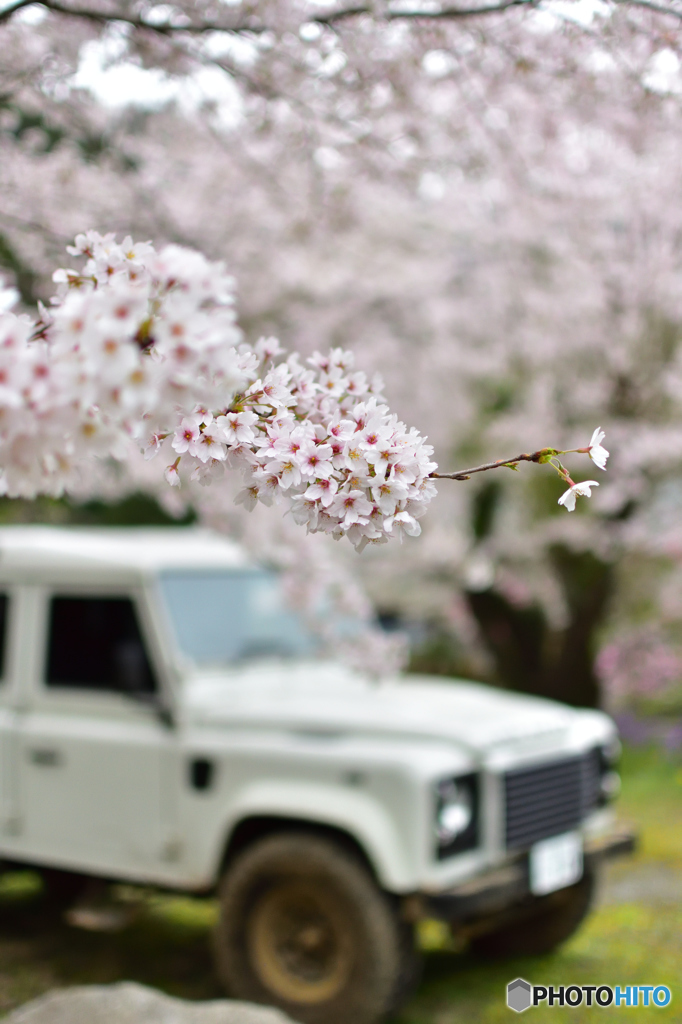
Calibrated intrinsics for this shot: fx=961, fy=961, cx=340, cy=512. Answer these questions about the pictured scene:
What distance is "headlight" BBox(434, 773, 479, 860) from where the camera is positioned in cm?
338

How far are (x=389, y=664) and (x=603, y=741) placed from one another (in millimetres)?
1044

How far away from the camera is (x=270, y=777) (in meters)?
3.66

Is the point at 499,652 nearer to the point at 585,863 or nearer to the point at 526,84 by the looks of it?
the point at 585,863

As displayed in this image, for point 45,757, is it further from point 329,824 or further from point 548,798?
point 548,798

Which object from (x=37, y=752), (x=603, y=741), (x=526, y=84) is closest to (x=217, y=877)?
(x=37, y=752)

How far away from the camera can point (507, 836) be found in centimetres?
359

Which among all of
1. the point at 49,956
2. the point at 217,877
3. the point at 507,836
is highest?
the point at 507,836

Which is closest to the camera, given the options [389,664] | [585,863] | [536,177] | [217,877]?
[217,877]

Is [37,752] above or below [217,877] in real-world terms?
above

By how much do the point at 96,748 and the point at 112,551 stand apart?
2.85 feet

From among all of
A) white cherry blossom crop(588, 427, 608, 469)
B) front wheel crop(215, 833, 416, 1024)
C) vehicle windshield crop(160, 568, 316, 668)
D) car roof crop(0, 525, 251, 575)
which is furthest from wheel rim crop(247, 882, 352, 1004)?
white cherry blossom crop(588, 427, 608, 469)

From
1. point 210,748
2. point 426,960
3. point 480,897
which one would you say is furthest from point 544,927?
point 210,748

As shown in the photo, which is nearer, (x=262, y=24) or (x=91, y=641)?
(x=262, y=24)

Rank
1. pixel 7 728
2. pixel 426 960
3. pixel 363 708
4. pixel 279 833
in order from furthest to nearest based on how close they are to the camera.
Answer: pixel 426 960, pixel 7 728, pixel 363 708, pixel 279 833
